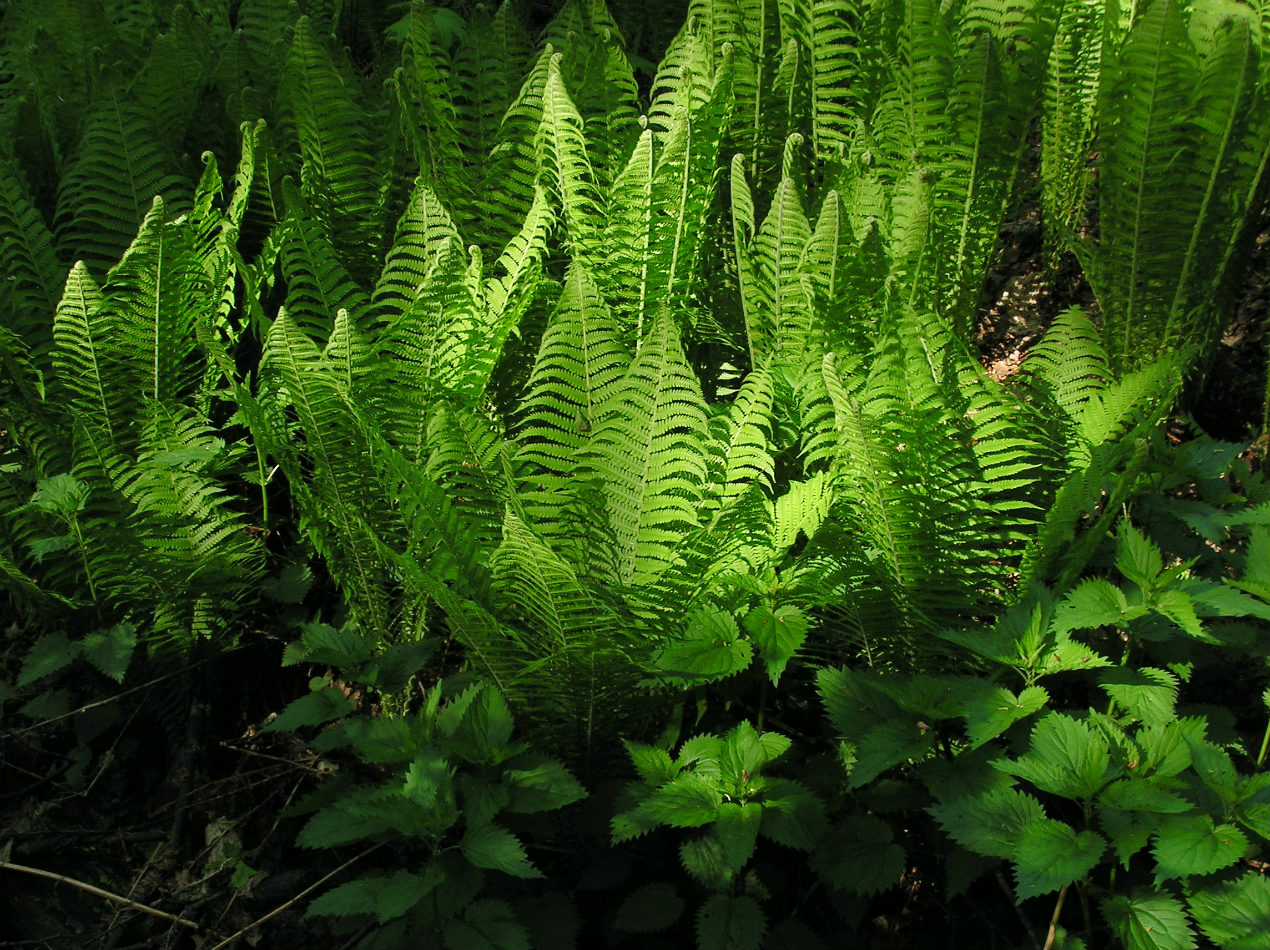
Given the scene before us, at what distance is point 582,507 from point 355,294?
0.92 m

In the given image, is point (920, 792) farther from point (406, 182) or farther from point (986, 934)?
point (406, 182)

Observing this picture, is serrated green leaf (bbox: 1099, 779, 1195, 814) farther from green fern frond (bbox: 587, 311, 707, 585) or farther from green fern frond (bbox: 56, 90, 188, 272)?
green fern frond (bbox: 56, 90, 188, 272)

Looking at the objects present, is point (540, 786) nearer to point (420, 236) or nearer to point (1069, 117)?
point (420, 236)

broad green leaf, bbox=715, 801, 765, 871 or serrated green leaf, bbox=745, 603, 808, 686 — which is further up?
serrated green leaf, bbox=745, 603, 808, 686

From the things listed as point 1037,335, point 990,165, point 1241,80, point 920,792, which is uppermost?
point 1241,80

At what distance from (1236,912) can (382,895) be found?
1.15 metres

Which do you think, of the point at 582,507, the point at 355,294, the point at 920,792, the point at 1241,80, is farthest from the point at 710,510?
the point at 1241,80

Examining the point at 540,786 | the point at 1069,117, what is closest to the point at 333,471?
the point at 540,786

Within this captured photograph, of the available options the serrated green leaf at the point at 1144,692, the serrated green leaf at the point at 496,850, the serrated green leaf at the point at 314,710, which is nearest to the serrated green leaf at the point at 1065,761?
the serrated green leaf at the point at 1144,692

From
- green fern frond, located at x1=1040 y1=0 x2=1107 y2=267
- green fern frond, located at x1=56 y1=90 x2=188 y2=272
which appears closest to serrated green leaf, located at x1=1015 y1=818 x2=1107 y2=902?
green fern frond, located at x1=1040 y1=0 x2=1107 y2=267

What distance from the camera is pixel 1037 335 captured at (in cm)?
249

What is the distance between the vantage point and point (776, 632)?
4.85ft

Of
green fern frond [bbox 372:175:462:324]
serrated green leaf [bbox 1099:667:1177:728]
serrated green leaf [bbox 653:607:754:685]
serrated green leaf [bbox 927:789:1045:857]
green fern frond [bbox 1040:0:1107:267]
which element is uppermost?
green fern frond [bbox 1040:0:1107:267]

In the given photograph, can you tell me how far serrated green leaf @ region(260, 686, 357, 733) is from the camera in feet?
4.90
